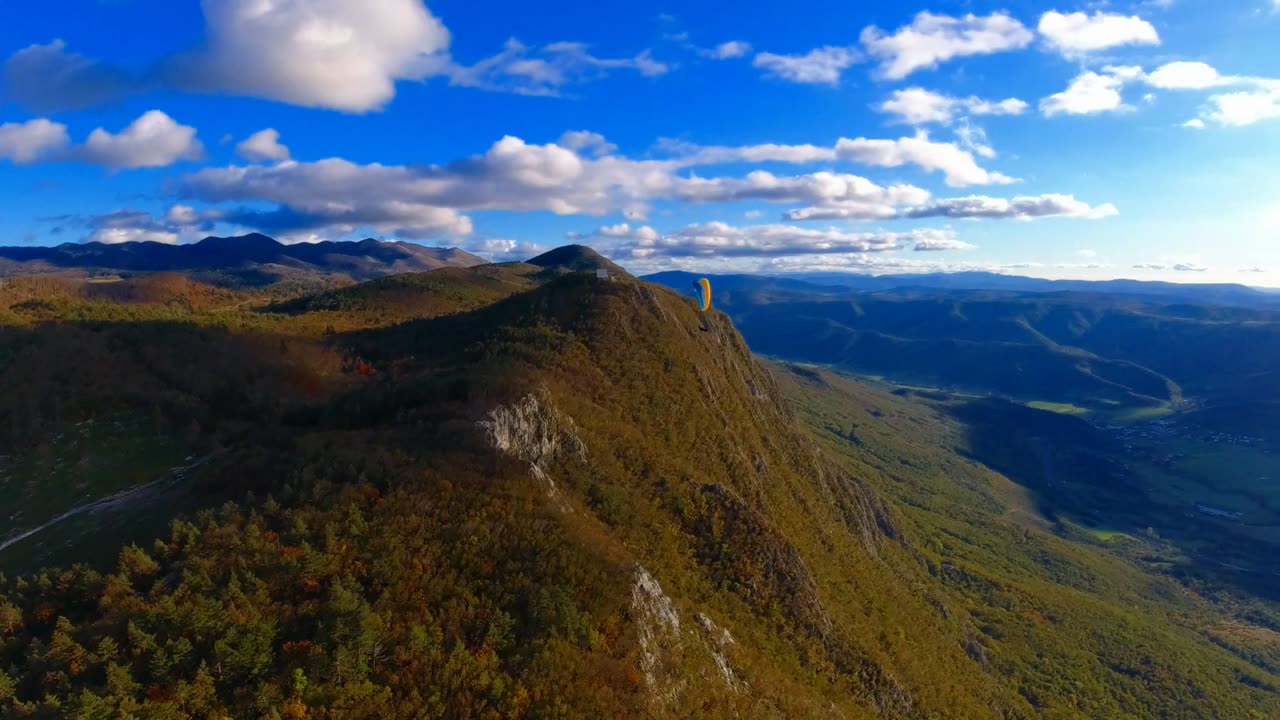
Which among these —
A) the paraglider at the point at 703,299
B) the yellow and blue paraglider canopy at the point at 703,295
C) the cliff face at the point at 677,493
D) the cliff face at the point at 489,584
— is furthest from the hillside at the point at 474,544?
the yellow and blue paraglider canopy at the point at 703,295

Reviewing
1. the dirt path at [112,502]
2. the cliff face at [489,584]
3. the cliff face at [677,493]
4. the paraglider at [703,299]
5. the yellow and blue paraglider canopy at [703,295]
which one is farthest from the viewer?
the yellow and blue paraglider canopy at [703,295]

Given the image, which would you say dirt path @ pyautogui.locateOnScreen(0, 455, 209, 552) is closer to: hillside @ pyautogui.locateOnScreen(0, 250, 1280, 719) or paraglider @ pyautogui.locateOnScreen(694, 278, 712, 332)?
hillside @ pyautogui.locateOnScreen(0, 250, 1280, 719)

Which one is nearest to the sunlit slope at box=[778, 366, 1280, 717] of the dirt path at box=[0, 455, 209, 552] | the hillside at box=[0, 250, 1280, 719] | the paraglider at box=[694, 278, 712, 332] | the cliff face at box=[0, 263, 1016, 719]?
the hillside at box=[0, 250, 1280, 719]

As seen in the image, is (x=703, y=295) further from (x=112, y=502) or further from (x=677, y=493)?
(x=112, y=502)

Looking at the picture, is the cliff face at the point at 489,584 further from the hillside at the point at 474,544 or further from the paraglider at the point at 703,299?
the paraglider at the point at 703,299

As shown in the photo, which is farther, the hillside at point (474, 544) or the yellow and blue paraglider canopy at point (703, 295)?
the yellow and blue paraglider canopy at point (703, 295)
